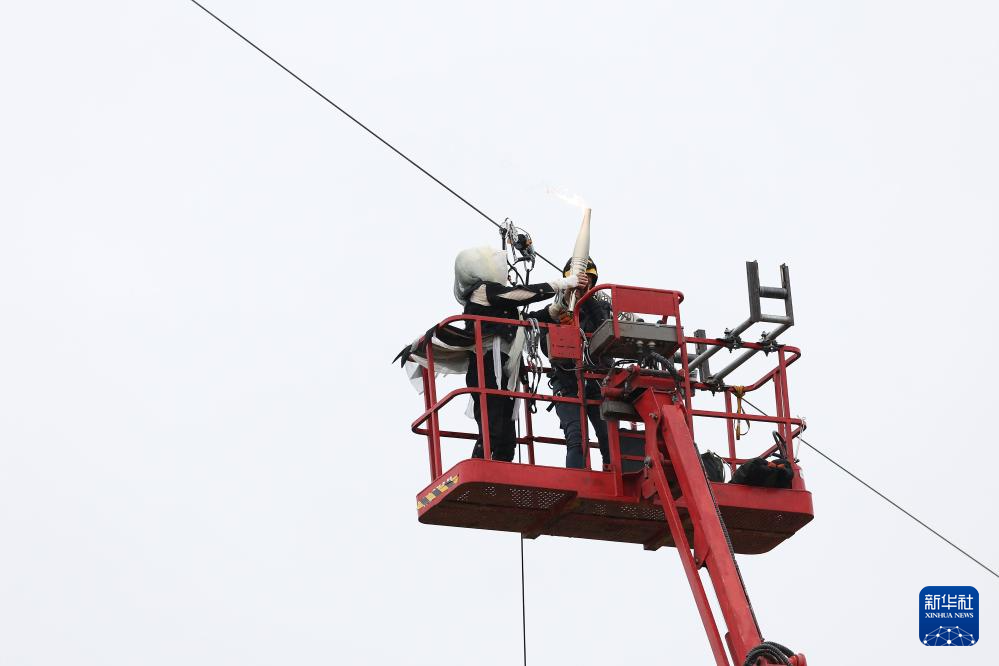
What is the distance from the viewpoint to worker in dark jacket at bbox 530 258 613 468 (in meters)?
17.8

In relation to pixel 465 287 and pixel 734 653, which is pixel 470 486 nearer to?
pixel 465 287

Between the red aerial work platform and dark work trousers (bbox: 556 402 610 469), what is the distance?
0.16 meters

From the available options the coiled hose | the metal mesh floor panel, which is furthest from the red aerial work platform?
the coiled hose

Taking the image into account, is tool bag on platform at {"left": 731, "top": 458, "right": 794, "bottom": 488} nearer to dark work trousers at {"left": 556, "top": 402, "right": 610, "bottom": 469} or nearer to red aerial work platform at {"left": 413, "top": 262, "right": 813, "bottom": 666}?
red aerial work platform at {"left": 413, "top": 262, "right": 813, "bottom": 666}

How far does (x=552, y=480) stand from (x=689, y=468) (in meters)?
1.53

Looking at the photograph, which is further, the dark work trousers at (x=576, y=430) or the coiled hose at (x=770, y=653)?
the dark work trousers at (x=576, y=430)

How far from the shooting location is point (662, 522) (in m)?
18.1

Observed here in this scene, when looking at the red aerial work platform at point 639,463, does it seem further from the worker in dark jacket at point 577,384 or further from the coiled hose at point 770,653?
the coiled hose at point 770,653

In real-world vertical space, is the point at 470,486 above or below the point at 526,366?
below

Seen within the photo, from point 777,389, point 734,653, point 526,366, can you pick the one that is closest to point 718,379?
point 777,389

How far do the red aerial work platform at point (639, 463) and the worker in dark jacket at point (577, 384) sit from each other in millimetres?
182

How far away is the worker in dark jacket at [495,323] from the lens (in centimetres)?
1775

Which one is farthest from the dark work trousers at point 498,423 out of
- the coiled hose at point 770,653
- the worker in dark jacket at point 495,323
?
the coiled hose at point 770,653

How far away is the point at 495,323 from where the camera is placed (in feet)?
58.5
